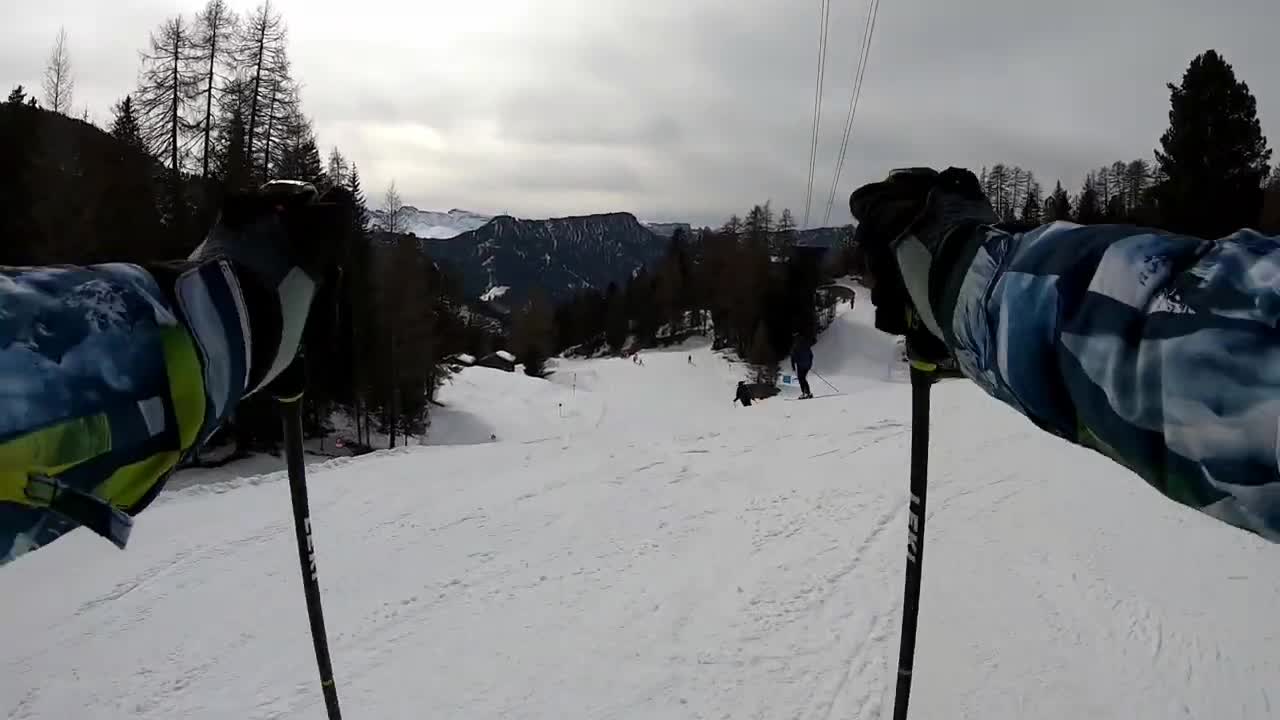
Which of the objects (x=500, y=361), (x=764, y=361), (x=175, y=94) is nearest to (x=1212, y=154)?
(x=764, y=361)

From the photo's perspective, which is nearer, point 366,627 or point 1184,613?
point 1184,613

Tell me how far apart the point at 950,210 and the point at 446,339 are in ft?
104

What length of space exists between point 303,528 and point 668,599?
3303 mm

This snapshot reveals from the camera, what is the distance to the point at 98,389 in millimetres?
1198

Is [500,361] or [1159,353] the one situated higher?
[1159,353]

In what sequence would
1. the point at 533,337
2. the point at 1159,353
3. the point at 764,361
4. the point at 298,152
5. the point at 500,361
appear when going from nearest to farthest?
the point at 1159,353 → the point at 298,152 → the point at 764,361 → the point at 500,361 → the point at 533,337

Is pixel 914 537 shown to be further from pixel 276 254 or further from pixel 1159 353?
pixel 276 254

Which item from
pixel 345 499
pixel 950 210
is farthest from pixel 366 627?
pixel 950 210

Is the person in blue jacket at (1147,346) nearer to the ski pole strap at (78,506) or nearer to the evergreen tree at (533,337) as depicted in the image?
the ski pole strap at (78,506)

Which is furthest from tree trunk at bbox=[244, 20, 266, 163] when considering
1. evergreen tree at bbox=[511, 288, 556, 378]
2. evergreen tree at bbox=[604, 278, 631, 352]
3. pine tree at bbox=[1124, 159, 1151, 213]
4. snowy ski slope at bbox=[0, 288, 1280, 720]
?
pine tree at bbox=[1124, 159, 1151, 213]

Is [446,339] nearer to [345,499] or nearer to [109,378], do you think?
[345,499]

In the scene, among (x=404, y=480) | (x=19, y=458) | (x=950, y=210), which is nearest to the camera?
(x=19, y=458)

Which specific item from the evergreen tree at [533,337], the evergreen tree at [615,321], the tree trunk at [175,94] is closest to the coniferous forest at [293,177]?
the tree trunk at [175,94]

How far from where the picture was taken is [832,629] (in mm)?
4586
